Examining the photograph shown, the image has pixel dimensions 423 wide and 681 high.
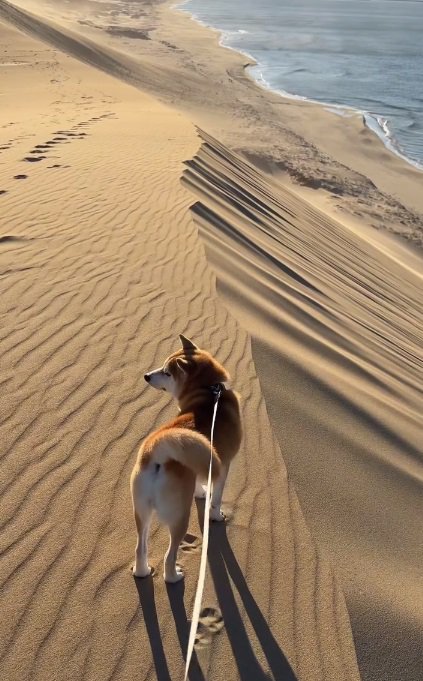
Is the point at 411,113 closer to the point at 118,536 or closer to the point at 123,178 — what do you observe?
the point at 123,178

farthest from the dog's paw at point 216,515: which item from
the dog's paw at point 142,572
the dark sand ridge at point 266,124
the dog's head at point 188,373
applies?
the dark sand ridge at point 266,124

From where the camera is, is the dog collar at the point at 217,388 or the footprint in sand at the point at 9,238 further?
the footprint in sand at the point at 9,238

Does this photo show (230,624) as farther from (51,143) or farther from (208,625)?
(51,143)

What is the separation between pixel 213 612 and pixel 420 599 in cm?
118

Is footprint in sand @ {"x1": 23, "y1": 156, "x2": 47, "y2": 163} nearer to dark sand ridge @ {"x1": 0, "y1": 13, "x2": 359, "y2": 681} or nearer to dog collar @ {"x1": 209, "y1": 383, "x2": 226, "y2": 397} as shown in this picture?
dark sand ridge @ {"x1": 0, "y1": 13, "x2": 359, "y2": 681}

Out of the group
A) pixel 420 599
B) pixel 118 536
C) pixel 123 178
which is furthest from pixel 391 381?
pixel 123 178

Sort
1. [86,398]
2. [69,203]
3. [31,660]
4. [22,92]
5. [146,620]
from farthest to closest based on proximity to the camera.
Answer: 1. [22,92]
2. [69,203]
3. [86,398]
4. [146,620]
5. [31,660]

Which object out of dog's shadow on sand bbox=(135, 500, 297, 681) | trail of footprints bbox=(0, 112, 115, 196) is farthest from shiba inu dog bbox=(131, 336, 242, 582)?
trail of footprints bbox=(0, 112, 115, 196)

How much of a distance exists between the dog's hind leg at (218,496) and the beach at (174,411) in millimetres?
84

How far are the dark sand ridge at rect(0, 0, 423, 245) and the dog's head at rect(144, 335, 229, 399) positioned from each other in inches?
421

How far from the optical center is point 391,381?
6.16 m

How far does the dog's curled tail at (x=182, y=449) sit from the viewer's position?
2.82 metres

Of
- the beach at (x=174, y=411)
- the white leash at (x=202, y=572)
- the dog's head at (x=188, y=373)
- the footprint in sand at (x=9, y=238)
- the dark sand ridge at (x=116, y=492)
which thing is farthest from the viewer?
the footprint in sand at (x=9, y=238)

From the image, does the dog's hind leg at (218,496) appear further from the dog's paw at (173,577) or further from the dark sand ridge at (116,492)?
the dog's paw at (173,577)
